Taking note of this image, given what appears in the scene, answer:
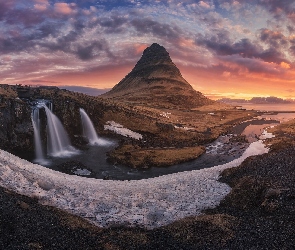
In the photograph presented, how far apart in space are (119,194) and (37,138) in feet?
96.8

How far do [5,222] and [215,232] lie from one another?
16169 millimetres

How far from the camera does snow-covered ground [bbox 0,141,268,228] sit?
28.2 m

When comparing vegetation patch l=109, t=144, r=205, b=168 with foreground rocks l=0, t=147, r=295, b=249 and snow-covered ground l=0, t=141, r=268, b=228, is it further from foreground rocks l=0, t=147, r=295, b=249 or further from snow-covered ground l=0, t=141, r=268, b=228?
foreground rocks l=0, t=147, r=295, b=249

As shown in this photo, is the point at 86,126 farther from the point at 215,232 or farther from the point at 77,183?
the point at 215,232

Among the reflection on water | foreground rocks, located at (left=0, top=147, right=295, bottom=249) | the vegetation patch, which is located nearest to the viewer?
foreground rocks, located at (left=0, top=147, right=295, bottom=249)

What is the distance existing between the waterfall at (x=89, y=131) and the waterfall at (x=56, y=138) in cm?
634

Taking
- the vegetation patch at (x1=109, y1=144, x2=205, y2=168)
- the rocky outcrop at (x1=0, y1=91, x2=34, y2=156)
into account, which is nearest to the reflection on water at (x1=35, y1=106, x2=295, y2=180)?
the vegetation patch at (x1=109, y1=144, x2=205, y2=168)

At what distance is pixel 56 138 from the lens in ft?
199

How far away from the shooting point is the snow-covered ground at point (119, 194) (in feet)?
92.4

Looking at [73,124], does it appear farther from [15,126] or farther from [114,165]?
[114,165]

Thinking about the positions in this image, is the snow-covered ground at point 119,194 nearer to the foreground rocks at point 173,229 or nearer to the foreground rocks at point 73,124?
the foreground rocks at point 173,229

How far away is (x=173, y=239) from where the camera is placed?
2186 cm

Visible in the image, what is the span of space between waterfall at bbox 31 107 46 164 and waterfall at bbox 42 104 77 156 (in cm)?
203

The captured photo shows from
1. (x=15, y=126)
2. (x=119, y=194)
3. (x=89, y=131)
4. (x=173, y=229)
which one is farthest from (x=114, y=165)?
(x=173, y=229)
